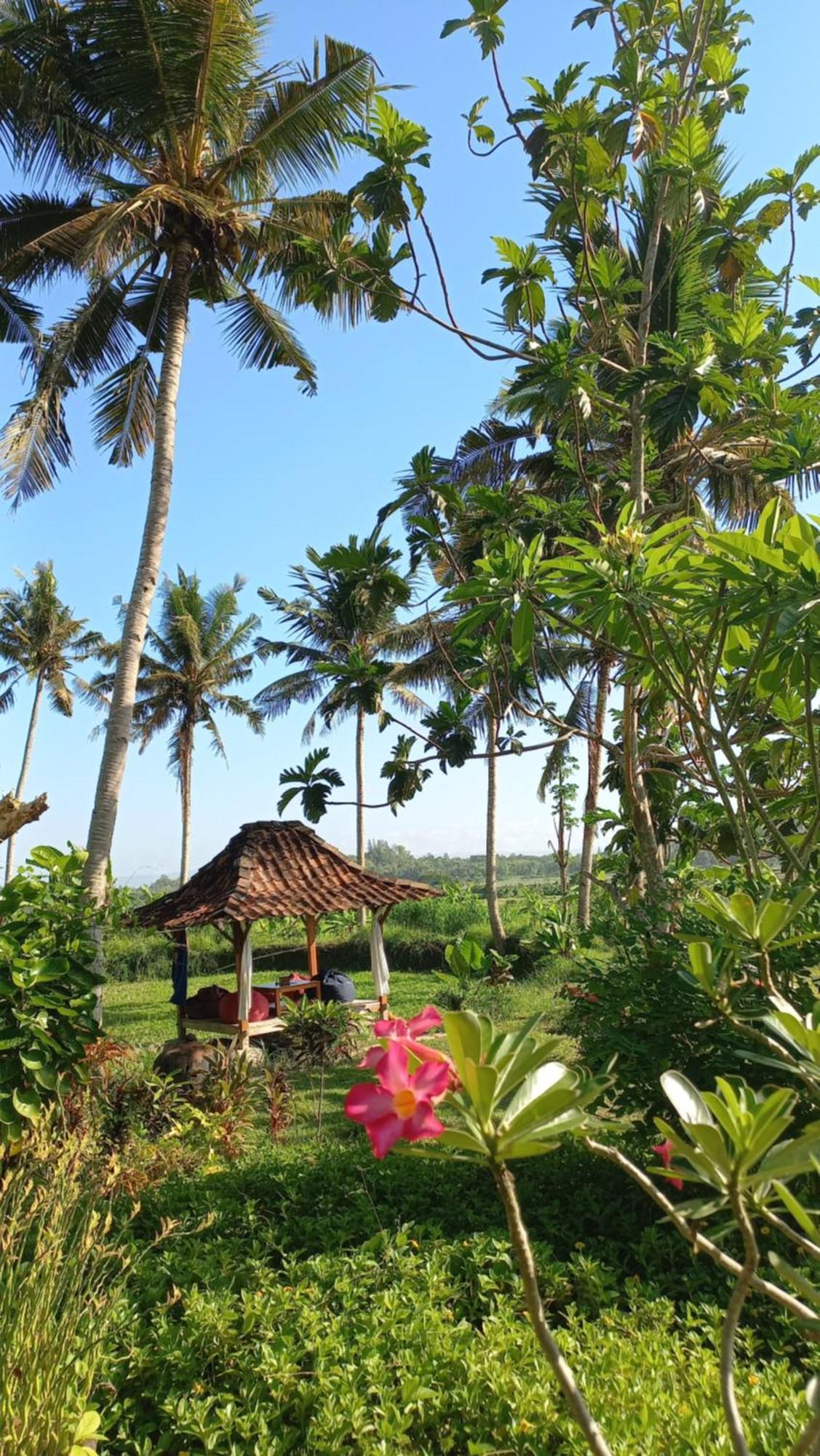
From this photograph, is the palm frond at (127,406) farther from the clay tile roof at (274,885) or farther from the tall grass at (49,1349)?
the tall grass at (49,1349)

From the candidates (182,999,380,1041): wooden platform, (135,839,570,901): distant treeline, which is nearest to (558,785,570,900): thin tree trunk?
(182,999,380,1041): wooden platform

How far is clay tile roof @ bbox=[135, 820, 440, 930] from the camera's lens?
31.2 feet

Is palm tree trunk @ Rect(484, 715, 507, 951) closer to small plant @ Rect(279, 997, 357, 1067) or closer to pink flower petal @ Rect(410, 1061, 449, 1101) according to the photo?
small plant @ Rect(279, 997, 357, 1067)

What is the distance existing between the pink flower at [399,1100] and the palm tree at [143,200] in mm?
6601

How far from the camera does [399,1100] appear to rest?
3.45 ft

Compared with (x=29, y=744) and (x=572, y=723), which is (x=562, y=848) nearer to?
(x=572, y=723)

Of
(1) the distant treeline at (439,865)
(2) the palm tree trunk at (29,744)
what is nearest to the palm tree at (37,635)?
(2) the palm tree trunk at (29,744)

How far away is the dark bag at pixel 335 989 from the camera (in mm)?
11883

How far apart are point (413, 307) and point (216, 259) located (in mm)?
5988

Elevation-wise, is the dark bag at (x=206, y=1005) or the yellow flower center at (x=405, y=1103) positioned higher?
the yellow flower center at (x=405, y=1103)

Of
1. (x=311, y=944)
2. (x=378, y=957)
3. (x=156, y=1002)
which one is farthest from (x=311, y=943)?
(x=156, y=1002)

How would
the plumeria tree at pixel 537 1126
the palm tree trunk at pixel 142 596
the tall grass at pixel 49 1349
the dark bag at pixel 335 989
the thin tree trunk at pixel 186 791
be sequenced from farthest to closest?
the thin tree trunk at pixel 186 791 < the dark bag at pixel 335 989 < the palm tree trunk at pixel 142 596 < the tall grass at pixel 49 1349 < the plumeria tree at pixel 537 1126

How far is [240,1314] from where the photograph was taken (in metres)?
3.05

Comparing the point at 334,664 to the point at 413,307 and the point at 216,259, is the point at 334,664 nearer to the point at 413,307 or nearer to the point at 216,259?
the point at 413,307
